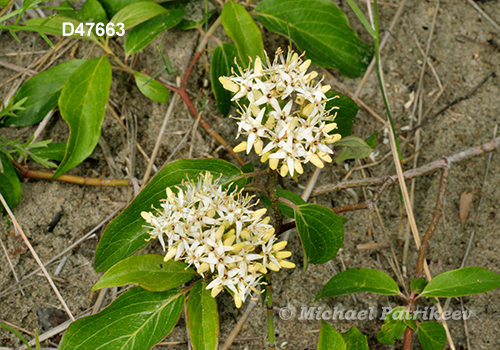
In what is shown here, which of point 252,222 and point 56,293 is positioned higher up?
point 252,222

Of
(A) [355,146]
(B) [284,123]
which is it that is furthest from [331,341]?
(B) [284,123]

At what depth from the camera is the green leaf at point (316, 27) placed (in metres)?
1.79

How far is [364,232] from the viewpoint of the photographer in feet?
6.27

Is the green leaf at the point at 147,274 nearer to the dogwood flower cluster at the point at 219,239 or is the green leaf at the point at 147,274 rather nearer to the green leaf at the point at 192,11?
the dogwood flower cluster at the point at 219,239

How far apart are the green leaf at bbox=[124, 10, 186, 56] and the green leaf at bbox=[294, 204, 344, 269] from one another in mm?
995

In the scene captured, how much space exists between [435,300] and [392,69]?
110 centimetres

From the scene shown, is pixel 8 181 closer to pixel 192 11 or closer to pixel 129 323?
pixel 129 323

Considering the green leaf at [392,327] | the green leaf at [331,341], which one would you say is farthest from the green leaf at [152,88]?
the green leaf at [392,327]

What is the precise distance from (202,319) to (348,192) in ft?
2.87

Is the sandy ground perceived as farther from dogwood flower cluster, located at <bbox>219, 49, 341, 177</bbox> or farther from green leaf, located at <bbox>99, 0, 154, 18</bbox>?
dogwood flower cluster, located at <bbox>219, 49, 341, 177</bbox>

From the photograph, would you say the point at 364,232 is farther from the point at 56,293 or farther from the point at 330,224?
the point at 56,293

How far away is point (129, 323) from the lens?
1.49 meters

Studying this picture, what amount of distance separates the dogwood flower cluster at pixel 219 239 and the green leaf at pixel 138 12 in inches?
31.9

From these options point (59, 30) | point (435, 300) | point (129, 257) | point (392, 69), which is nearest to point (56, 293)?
point (129, 257)
